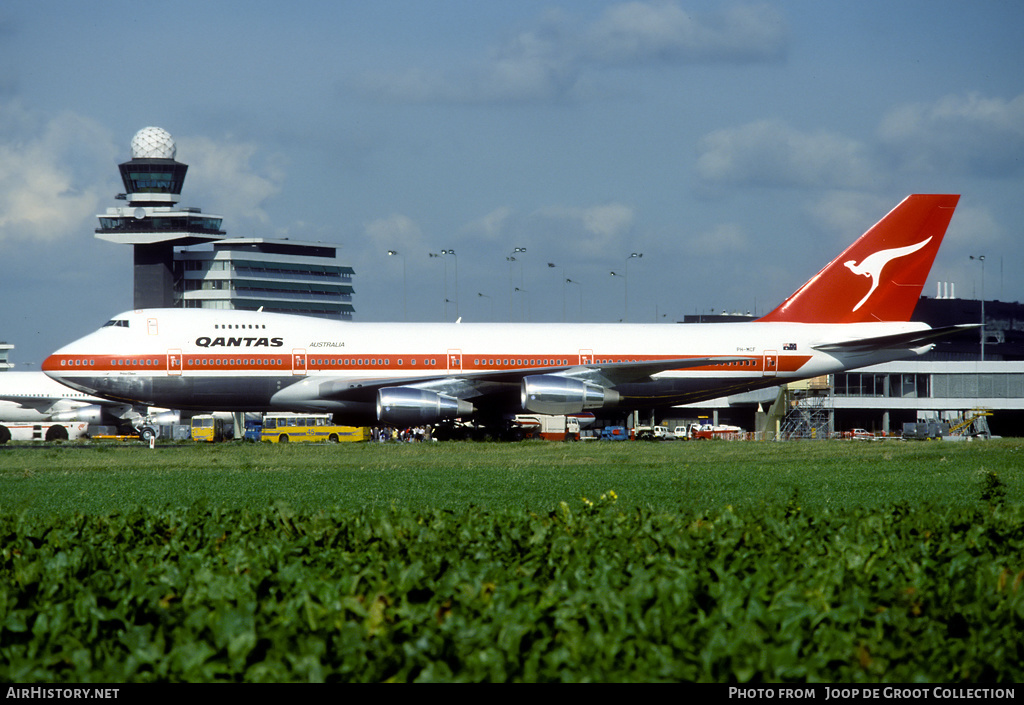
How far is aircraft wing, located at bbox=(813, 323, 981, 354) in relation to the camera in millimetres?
38094

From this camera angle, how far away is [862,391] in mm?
101188

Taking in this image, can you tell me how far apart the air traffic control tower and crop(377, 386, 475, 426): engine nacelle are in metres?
117

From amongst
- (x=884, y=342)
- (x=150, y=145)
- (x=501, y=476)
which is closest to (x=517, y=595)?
(x=501, y=476)

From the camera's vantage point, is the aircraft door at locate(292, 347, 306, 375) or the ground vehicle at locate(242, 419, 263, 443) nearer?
the aircraft door at locate(292, 347, 306, 375)

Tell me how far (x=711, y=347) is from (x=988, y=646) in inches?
1356

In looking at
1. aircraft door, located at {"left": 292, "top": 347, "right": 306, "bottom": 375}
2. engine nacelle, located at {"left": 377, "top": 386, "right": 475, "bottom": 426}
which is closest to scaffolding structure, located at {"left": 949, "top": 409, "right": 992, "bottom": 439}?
engine nacelle, located at {"left": 377, "top": 386, "right": 475, "bottom": 426}

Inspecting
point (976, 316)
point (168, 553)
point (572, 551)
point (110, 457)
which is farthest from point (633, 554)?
point (976, 316)

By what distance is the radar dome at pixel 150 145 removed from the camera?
140 meters

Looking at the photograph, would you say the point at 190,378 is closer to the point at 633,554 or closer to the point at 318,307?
the point at 633,554

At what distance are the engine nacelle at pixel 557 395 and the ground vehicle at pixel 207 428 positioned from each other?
37197 mm

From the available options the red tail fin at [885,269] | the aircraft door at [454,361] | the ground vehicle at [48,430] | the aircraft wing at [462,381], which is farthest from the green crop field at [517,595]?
the ground vehicle at [48,430]

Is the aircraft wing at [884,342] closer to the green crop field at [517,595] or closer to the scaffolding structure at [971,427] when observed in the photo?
the green crop field at [517,595]

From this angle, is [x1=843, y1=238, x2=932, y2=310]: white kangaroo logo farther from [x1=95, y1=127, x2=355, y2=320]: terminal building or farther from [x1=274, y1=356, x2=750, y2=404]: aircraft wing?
[x1=95, y1=127, x2=355, y2=320]: terminal building

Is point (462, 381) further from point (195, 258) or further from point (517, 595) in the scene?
point (195, 258)
